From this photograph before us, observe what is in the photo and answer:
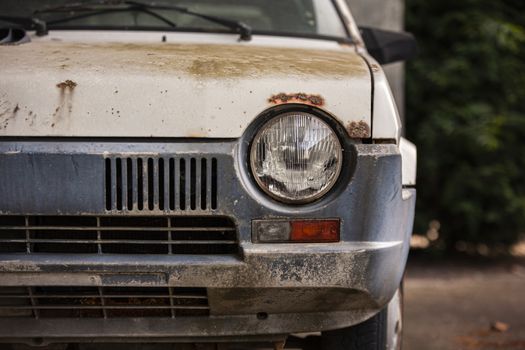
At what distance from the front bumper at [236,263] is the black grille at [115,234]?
0.03 m

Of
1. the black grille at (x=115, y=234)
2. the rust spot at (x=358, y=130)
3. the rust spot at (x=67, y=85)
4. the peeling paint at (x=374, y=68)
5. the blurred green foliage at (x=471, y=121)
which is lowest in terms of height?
the blurred green foliage at (x=471, y=121)

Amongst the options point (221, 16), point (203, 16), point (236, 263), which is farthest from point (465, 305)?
point (236, 263)

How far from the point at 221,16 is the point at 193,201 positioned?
5.16 ft

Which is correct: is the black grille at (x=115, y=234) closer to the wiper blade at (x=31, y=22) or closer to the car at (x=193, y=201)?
the car at (x=193, y=201)

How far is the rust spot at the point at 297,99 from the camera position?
2.61 meters

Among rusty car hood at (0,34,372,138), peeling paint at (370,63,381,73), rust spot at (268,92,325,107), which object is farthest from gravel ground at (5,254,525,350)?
peeling paint at (370,63,381,73)

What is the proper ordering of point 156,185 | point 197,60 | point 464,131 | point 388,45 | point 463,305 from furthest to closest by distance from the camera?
point 464,131 → point 463,305 → point 388,45 → point 197,60 → point 156,185

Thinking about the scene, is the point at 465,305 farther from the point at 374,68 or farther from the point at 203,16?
the point at 374,68

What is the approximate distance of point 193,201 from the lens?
8.35 ft

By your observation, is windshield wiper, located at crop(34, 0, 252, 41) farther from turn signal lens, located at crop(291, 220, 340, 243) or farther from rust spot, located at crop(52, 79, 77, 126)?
turn signal lens, located at crop(291, 220, 340, 243)

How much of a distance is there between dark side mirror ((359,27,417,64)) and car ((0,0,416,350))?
1311 mm

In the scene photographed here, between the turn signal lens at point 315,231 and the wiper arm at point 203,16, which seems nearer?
the turn signal lens at point 315,231

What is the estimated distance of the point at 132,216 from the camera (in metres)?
2.55

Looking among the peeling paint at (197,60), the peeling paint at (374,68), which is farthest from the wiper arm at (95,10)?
the peeling paint at (374,68)
